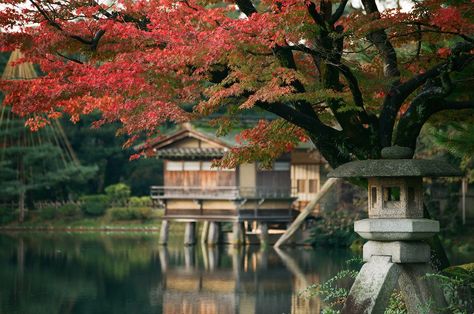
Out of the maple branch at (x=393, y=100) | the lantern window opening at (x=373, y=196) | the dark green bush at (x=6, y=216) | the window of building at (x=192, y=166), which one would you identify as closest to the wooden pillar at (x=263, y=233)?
the window of building at (x=192, y=166)

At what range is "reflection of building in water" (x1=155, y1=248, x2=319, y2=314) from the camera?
1576cm

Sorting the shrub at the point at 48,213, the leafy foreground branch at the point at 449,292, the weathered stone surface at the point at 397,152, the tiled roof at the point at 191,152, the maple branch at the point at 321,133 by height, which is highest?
the tiled roof at the point at 191,152

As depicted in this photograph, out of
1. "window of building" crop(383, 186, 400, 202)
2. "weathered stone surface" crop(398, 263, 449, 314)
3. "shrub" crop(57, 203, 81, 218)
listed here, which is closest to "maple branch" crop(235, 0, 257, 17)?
"window of building" crop(383, 186, 400, 202)

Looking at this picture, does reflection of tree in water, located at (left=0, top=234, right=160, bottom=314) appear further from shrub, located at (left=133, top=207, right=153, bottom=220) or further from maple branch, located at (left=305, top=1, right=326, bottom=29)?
maple branch, located at (left=305, top=1, right=326, bottom=29)

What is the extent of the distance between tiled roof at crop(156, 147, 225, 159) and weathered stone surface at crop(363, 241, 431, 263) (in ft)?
67.9

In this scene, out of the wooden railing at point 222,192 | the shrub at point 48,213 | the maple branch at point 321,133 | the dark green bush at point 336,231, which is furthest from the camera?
the shrub at point 48,213

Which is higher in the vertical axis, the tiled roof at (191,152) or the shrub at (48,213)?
the tiled roof at (191,152)

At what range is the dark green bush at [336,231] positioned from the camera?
96.4 feet

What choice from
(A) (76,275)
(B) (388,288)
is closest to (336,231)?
(A) (76,275)

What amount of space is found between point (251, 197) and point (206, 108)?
64.4ft

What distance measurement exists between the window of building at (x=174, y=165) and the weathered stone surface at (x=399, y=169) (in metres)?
21.5

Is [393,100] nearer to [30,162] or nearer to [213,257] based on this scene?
[213,257]

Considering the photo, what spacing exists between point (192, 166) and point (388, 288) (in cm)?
2185

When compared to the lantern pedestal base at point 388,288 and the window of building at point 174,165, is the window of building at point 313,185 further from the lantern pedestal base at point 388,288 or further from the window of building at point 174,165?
the lantern pedestal base at point 388,288
